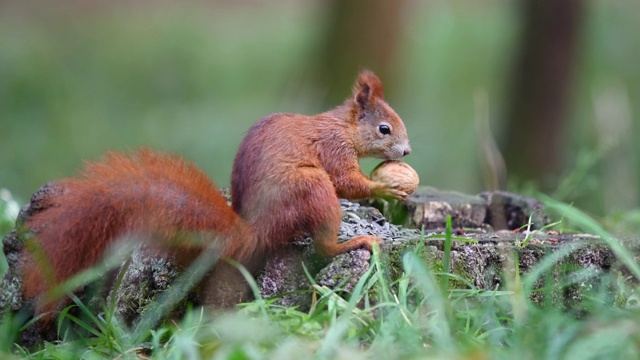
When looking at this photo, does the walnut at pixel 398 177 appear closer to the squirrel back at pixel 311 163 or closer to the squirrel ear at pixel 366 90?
the squirrel back at pixel 311 163

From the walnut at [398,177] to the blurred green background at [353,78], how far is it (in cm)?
130

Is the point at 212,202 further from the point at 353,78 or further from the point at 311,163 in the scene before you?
the point at 353,78

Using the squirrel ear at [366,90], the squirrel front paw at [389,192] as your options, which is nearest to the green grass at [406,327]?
the squirrel front paw at [389,192]

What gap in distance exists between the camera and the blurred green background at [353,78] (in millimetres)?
6250

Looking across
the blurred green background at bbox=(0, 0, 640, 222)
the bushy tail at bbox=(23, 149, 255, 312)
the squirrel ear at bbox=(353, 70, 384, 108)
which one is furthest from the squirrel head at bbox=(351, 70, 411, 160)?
the blurred green background at bbox=(0, 0, 640, 222)

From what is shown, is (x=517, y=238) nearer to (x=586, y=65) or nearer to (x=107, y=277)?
(x=107, y=277)

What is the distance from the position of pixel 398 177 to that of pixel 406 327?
2.75ft

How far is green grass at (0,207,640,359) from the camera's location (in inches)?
75.4

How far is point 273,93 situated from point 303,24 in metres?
2.95

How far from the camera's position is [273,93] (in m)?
9.31

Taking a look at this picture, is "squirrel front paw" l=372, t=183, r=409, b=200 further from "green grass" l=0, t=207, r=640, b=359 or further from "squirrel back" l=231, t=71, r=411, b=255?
"green grass" l=0, t=207, r=640, b=359

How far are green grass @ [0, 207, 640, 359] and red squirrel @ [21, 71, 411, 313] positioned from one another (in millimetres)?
183

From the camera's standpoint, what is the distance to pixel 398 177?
290 centimetres

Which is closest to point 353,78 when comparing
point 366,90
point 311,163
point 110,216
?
point 366,90
